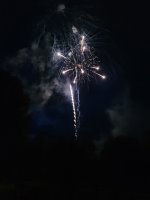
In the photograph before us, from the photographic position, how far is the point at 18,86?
3916cm

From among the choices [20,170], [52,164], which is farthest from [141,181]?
[20,170]

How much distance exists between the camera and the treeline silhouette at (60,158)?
32.1m

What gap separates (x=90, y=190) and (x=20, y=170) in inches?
516

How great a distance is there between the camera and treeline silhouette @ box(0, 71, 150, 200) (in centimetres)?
3209

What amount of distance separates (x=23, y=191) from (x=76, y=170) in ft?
37.8

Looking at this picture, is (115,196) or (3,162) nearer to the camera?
(115,196)

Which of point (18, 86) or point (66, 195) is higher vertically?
point (18, 86)

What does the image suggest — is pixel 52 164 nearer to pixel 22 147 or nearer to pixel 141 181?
pixel 22 147

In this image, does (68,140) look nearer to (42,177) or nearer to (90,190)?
(42,177)

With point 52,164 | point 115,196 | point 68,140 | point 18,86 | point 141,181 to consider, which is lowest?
point 115,196

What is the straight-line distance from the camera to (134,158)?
1492 inches

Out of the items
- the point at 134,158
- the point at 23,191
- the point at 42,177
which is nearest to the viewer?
the point at 23,191

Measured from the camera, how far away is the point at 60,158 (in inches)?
1411

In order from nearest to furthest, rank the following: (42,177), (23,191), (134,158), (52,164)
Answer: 1. (23,191)
2. (42,177)
3. (52,164)
4. (134,158)
